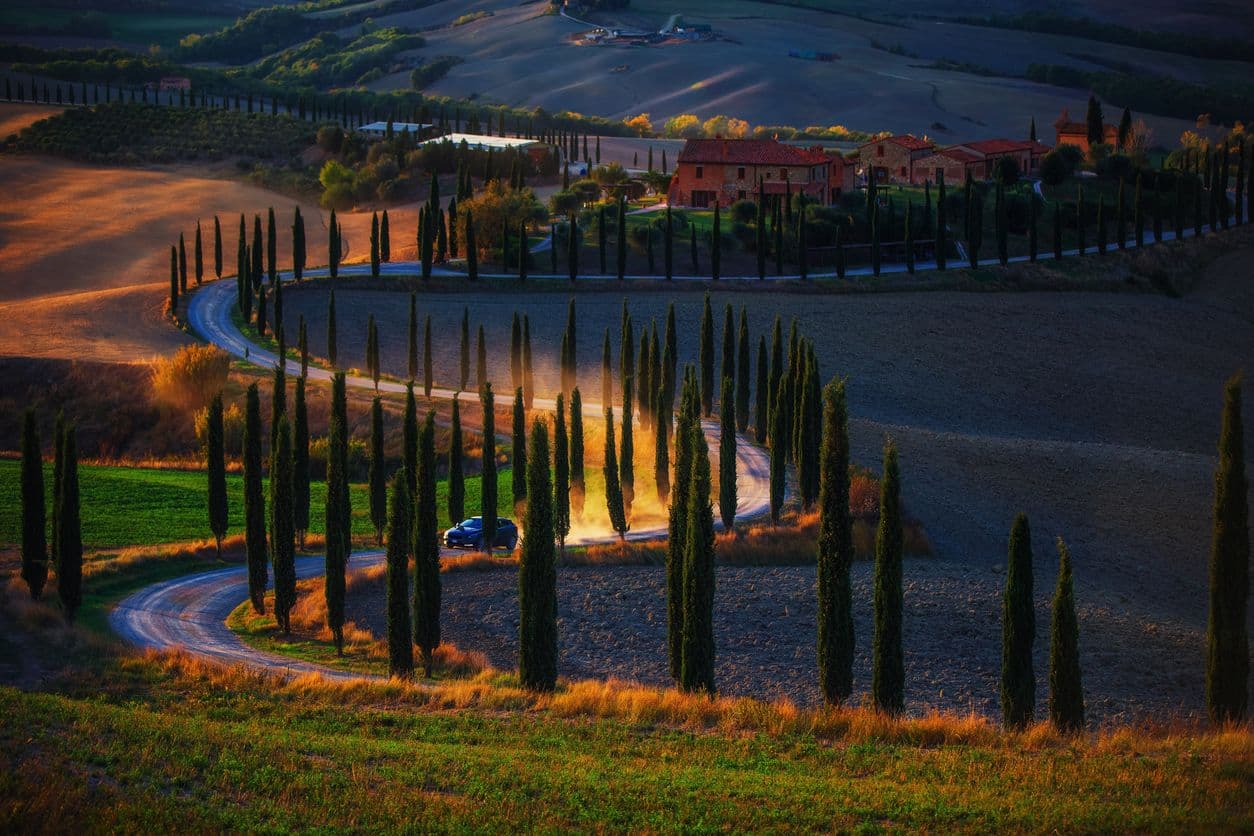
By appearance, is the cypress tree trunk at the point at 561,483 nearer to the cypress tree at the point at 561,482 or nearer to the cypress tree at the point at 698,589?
the cypress tree at the point at 561,482

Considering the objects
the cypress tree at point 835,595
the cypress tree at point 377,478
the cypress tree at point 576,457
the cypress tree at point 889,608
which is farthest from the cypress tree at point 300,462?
the cypress tree at point 889,608

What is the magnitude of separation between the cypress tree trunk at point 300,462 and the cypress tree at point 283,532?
431cm

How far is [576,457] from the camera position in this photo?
47.4 metres

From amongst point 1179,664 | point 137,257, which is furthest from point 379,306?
point 1179,664

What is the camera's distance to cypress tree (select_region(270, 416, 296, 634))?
120 ft

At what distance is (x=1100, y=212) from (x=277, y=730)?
7641 cm

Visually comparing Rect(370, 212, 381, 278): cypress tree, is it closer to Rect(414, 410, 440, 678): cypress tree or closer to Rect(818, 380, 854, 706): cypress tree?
Rect(414, 410, 440, 678): cypress tree

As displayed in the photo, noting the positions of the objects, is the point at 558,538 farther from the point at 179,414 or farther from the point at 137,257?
the point at 137,257

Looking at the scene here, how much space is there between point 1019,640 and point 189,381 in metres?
43.7

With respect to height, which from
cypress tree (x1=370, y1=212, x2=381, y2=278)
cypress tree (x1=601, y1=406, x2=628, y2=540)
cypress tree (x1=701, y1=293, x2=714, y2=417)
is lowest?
cypress tree (x1=601, y1=406, x2=628, y2=540)

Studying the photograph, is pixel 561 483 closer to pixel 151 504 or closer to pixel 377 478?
pixel 377 478

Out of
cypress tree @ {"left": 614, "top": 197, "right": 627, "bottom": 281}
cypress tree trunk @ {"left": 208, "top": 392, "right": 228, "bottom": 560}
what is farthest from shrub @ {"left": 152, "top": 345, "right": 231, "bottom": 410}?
cypress tree @ {"left": 614, "top": 197, "right": 627, "bottom": 281}

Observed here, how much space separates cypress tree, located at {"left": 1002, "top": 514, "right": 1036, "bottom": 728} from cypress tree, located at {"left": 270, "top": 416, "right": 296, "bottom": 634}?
1781 centimetres

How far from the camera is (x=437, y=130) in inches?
5482
